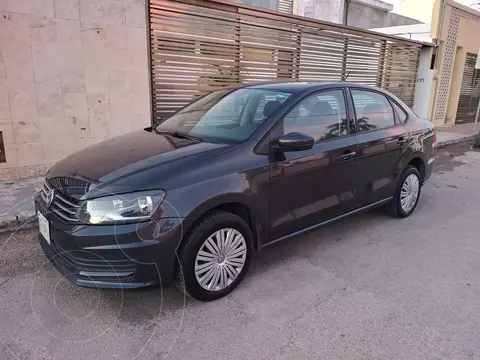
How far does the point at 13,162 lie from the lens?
18.4 feet

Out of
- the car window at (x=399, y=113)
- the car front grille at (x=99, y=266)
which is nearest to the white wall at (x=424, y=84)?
the car window at (x=399, y=113)

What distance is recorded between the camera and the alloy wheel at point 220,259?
285cm

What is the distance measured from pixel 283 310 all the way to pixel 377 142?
219cm

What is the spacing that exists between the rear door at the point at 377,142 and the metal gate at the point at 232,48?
57.3 inches

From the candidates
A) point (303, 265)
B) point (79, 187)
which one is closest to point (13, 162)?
point (79, 187)

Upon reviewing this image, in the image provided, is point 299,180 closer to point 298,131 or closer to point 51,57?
point 298,131

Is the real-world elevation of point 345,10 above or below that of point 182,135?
above

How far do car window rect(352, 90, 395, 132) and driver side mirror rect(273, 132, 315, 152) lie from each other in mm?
1113

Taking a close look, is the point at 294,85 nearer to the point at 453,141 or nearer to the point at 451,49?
the point at 453,141

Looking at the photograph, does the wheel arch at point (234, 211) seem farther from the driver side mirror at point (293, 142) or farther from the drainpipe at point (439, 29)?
the drainpipe at point (439, 29)

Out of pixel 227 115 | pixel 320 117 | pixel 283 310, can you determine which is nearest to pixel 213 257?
pixel 283 310

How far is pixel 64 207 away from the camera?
272 cm

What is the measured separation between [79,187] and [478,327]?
294cm

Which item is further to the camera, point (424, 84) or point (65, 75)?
point (424, 84)
